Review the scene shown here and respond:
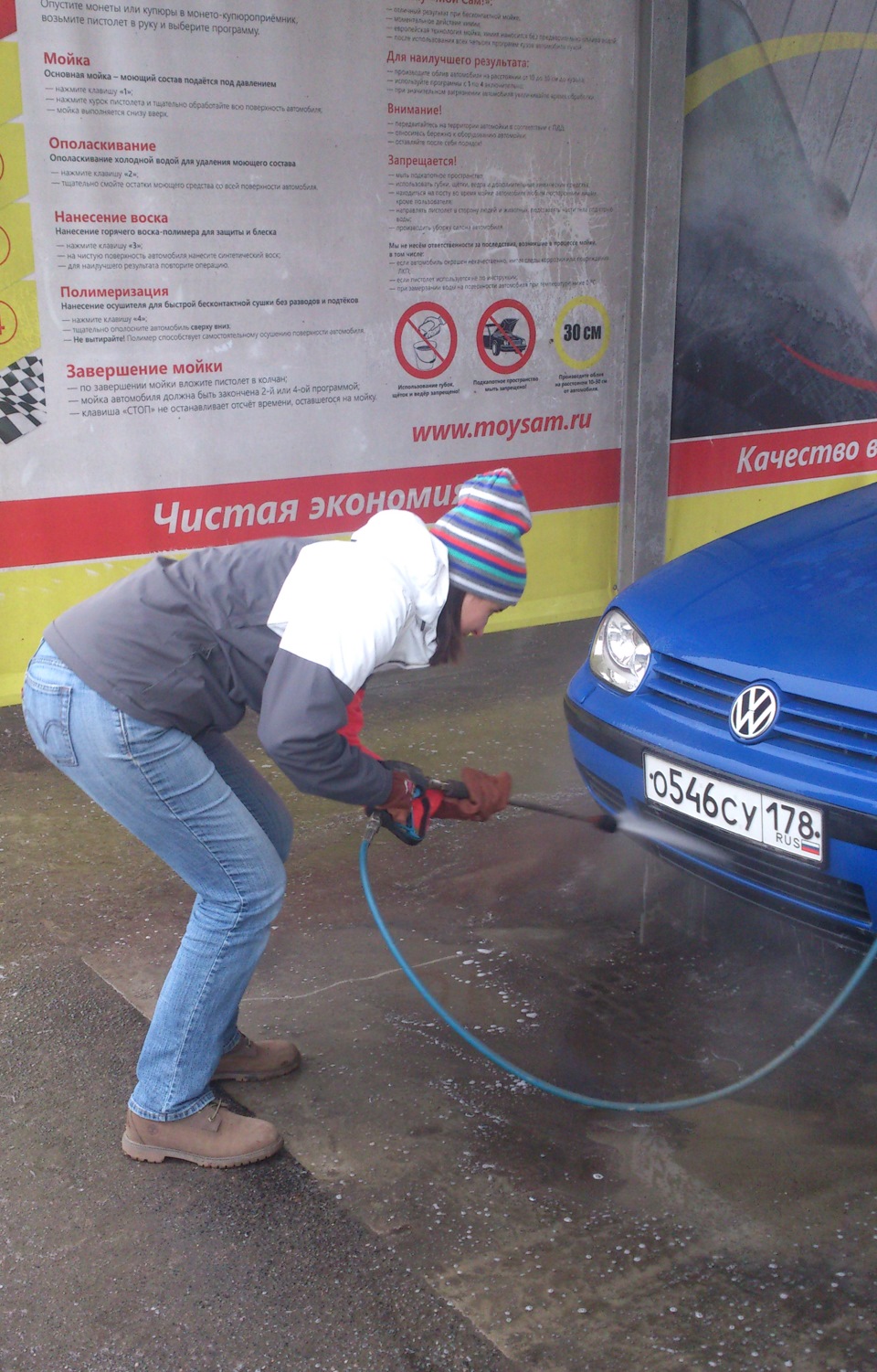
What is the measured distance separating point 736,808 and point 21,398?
3.17m

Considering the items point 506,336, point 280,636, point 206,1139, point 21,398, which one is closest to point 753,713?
point 280,636

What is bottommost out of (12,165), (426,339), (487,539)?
(487,539)

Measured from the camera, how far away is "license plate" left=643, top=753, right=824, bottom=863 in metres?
2.69

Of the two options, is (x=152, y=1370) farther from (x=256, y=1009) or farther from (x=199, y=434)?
(x=199, y=434)

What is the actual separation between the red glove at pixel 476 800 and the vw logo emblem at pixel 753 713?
57cm

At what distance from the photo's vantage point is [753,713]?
9.38ft

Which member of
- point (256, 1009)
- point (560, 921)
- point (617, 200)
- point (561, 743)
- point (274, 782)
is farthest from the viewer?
point (617, 200)

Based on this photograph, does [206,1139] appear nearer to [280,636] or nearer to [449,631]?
[280,636]

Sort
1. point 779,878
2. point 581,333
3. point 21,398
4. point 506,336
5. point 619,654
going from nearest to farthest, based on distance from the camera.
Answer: point 779,878 < point 619,654 < point 21,398 < point 506,336 < point 581,333

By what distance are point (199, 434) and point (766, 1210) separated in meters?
3.66

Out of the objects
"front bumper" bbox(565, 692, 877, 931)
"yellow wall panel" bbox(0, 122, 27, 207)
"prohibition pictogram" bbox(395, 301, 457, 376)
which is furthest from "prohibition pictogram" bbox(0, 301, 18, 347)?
"front bumper" bbox(565, 692, 877, 931)

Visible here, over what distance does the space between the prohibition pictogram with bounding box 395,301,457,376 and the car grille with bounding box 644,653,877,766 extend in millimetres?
2728

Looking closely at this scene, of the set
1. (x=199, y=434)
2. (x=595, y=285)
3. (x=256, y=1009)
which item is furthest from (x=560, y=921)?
(x=595, y=285)

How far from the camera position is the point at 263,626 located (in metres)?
2.41
